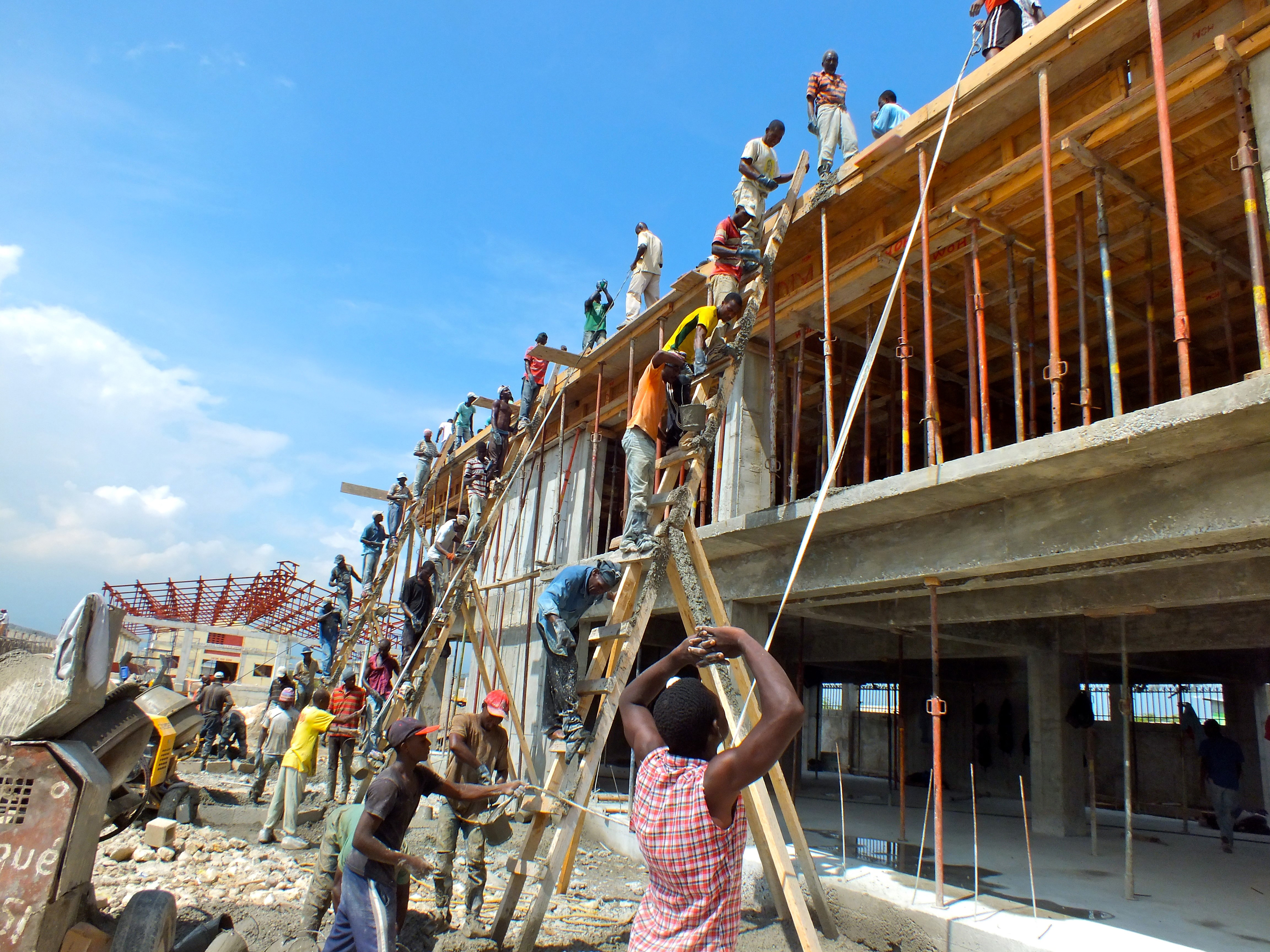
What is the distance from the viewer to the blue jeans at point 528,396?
12.5 metres

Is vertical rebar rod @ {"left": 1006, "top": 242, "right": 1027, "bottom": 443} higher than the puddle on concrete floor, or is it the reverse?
vertical rebar rod @ {"left": 1006, "top": 242, "right": 1027, "bottom": 443}

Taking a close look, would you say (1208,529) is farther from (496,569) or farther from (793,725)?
(496,569)

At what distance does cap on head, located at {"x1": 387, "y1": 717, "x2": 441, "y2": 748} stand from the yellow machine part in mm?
3969

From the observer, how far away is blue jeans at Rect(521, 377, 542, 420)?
12500 mm

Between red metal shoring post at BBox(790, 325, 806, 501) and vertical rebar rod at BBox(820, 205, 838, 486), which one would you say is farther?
red metal shoring post at BBox(790, 325, 806, 501)

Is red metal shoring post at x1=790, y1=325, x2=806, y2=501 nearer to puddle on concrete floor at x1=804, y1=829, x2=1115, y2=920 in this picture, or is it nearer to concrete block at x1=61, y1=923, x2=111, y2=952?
puddle on concrete floor at x1=804, y1=829, x2=1115, y2=920

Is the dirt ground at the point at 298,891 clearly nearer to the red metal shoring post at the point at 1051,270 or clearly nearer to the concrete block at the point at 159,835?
the concrete block at the point at 159,835

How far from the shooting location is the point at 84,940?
11.7 ft

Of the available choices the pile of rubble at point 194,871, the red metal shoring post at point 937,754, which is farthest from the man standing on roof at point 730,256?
the pile of rubble at point 194,871

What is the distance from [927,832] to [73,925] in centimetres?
863

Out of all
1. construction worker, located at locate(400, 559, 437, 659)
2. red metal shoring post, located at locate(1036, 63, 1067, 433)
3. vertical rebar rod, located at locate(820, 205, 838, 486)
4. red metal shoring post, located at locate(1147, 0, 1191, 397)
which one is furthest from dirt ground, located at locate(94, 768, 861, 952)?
red metal shoring post, located at locate(1147, 0, 1191, 397)

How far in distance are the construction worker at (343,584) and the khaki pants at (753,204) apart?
11857 millimetres

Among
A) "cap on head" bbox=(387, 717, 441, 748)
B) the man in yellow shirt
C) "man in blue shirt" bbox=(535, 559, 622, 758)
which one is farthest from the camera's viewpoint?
the man in yellow shirt

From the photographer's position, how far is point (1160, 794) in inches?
598
